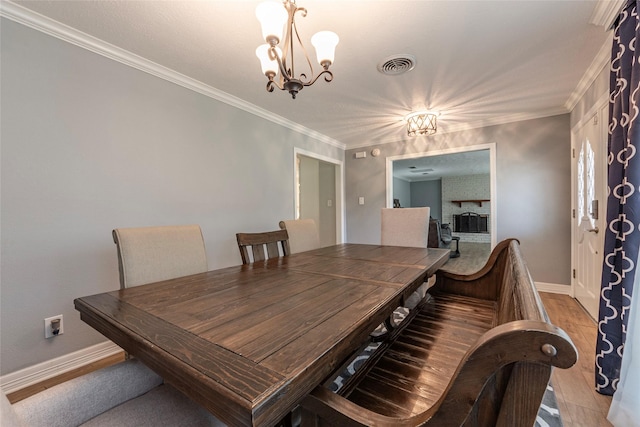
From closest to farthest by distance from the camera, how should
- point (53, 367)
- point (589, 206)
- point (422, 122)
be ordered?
point (53, 367)
point (589, 206)
point (422, 122)

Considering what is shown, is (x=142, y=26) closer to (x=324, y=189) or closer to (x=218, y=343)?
(x=218, y=343)

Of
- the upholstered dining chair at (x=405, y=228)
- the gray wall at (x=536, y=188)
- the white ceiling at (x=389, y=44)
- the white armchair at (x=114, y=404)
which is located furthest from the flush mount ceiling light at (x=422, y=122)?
the white armchair at (x=114, y=404)

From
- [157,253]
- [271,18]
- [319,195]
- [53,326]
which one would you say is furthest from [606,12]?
[319,195]

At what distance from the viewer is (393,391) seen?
35.2 inches

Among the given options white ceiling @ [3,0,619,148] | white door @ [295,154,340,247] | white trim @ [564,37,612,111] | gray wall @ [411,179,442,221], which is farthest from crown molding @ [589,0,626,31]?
gray wall @ [411,179,442,221]

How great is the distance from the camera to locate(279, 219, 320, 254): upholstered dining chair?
85.2 inches

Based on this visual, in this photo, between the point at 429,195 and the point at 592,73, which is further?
the point at 429,195

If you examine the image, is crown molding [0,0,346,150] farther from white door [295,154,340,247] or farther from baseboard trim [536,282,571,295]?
baseboard trim [536,282,571,295]

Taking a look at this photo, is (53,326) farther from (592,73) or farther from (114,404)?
(592,73)

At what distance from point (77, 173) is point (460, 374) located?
241 centimetres

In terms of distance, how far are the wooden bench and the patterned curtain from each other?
701 mm

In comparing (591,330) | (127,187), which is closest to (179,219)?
(127,187)

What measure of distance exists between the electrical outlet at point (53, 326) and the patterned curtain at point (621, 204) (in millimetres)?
3316

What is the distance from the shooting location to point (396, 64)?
2.16 meters
